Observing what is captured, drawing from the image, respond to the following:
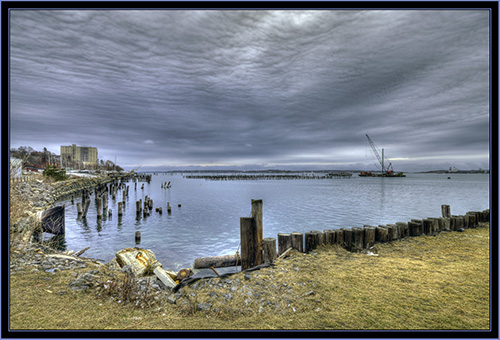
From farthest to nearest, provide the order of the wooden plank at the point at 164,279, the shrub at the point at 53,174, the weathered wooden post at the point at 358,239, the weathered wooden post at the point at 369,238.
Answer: the shrub at the point at 53,174
the weathered wooden post at the point at 369,238
the weathered wooden post at the point at 358,239
the wooden plank at the point at 164,279

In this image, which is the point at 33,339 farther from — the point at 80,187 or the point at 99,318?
the point at 80,187

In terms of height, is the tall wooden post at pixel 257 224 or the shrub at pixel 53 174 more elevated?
the shrub at pixel 53 174

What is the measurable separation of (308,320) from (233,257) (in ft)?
20.9

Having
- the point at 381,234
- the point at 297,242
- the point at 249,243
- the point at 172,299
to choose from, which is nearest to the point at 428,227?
the point at 381,234

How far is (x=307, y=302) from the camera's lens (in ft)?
16.9

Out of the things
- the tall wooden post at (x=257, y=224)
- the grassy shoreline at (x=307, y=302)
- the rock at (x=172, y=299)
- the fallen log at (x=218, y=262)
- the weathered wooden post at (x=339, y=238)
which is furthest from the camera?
the fallen log at (x=218, y=262)

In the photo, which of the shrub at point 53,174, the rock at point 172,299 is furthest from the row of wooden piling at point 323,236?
the shrub at point 53,174

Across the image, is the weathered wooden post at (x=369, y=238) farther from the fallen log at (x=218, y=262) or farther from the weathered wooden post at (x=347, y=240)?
the fallen log at (x=218, y=262)

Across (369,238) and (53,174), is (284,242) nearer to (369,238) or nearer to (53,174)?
(369,238)

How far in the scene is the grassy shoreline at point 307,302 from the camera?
4.31 metres

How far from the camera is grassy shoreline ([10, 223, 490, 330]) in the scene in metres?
4.31

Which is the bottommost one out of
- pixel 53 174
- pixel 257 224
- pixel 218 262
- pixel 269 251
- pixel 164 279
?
pixel 218 262

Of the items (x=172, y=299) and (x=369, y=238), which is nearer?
(x=172, y=299)

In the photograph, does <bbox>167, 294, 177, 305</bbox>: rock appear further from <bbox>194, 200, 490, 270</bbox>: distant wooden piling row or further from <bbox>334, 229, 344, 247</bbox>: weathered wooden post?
<bbox>334, 229, 344, 247</bbox>: weathered wooden post
